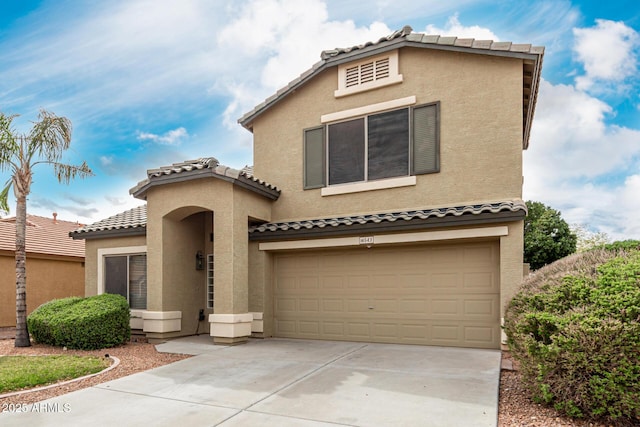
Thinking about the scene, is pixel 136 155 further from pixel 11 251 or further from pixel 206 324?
pixel 206 324

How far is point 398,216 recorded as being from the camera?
31.6ft

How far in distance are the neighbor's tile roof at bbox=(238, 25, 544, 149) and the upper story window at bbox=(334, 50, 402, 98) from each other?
20cm

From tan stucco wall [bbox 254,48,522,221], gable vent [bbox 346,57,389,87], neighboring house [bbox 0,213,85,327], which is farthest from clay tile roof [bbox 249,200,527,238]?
neighboring house [bbox 0,213,85,327]

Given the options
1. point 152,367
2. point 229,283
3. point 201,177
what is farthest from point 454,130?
point 152,367

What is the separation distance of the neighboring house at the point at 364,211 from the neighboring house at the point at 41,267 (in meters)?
7.51

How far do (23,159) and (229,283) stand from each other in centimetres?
622

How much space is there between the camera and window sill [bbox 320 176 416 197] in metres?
10.6

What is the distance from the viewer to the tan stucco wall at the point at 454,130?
9.71 meters

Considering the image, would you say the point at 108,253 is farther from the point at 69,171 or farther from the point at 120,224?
the point at 69,171

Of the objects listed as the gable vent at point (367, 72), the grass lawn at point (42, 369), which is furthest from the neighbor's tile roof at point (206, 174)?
the grass lawn at point (42, 369)

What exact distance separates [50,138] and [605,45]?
50.0ft

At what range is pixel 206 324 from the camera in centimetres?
1230

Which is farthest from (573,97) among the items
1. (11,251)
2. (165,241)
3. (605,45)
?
(11,251)

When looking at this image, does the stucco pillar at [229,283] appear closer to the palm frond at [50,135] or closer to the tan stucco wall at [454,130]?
the tan stucco wall at [454,130]
